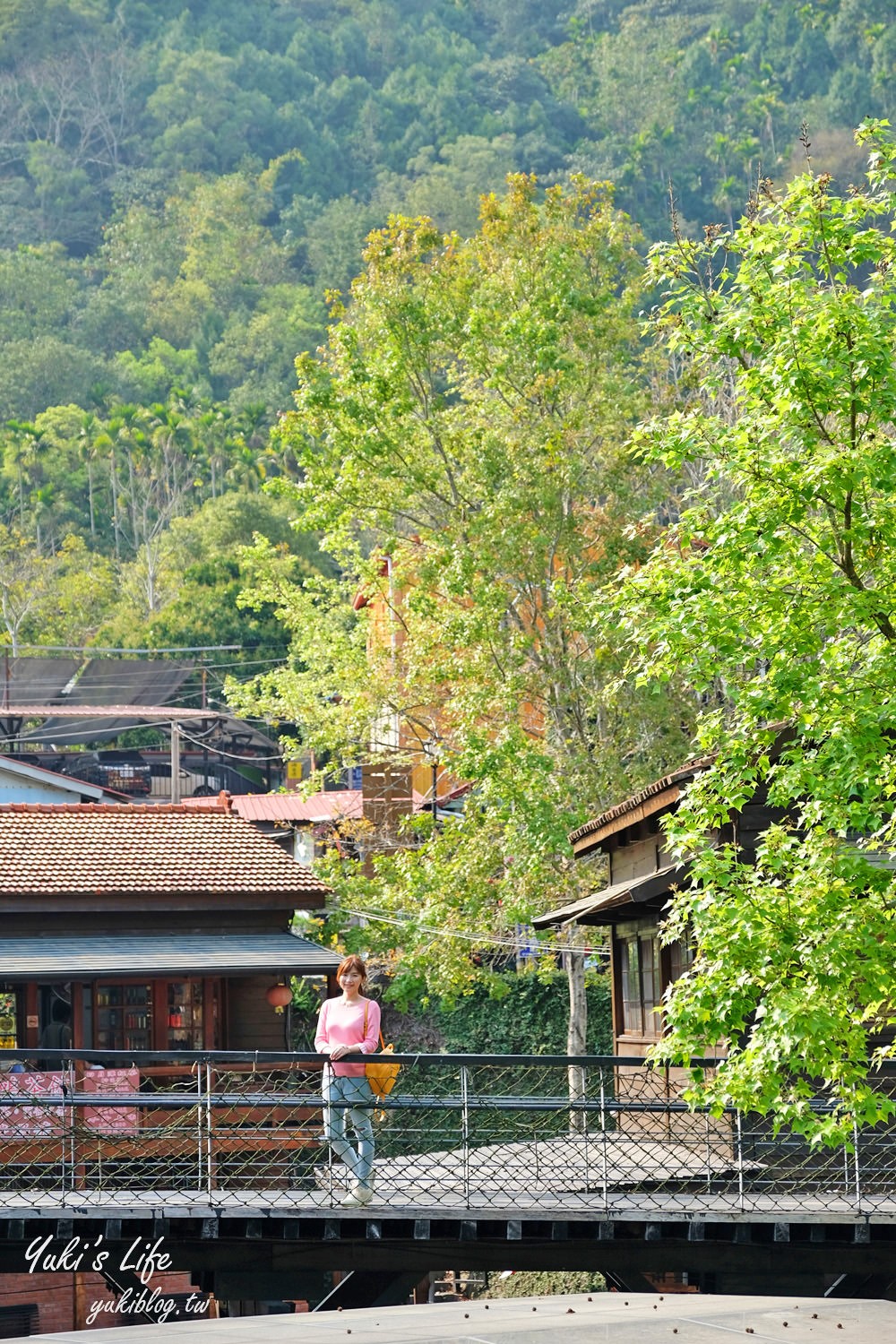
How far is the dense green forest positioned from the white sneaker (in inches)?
1761

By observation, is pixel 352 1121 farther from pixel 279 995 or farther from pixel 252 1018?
pixel 252 1018

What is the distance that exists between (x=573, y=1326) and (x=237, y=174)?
4740 inches

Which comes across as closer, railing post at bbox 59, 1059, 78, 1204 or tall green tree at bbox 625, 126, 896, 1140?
tall green tree at bbox 625, 126, 896, 1140

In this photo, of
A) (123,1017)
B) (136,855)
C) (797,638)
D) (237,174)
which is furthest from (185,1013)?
(237,174)

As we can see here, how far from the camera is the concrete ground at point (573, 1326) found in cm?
618

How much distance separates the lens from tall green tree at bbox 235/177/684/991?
25312 mm

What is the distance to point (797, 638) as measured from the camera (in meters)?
11.0

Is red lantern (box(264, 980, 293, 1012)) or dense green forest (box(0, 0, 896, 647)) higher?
dense green forest (box(0, 0, 896, 647))

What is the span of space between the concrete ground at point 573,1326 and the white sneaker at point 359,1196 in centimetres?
599

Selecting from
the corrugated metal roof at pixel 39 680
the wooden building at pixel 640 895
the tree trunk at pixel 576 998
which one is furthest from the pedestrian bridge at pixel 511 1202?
the corrugated metal roof at pixel 39 680

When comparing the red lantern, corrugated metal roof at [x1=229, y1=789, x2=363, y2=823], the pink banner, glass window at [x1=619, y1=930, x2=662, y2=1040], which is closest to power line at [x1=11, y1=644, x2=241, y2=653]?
corrugated metal roof at [x1=229, y1=789, x2=363, y2=823]

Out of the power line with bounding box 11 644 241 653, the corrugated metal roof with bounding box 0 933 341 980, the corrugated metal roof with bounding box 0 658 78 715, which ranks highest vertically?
the power line with bounding box 11 644 241 653

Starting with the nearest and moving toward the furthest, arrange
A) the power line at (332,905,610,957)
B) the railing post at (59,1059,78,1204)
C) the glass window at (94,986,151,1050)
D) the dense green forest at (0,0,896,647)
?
the railing post at (59,1059,78,1204) < the glass window at (94,986,151,1050) < the power line at (332,905,610,957) < the dense green forest at (0,0,896,647)

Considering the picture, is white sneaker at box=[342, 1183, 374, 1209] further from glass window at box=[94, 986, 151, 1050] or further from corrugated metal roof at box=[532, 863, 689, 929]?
glass window at box=[94, 986, 151, 1050]
